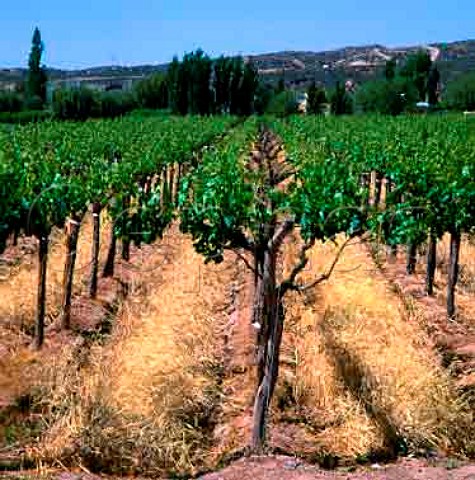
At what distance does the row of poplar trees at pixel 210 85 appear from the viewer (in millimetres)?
95688

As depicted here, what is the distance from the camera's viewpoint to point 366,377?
960 cm

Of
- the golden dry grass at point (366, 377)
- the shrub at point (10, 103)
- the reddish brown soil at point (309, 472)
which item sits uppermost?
the shrub at point (10, 103)

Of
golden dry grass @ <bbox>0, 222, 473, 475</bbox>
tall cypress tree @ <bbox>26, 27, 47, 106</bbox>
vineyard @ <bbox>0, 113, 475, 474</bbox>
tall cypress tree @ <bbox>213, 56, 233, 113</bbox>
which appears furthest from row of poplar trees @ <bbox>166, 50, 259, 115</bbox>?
golden dry grass @ <bbox>0, 222, 473, 475</bbox>

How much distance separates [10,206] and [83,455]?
408 centimetres

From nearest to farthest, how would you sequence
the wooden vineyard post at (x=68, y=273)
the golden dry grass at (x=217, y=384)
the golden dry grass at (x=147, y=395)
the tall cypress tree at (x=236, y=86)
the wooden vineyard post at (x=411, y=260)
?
the golden dry grass at (x=147, y=395), the golden dry grass at (x=217, y=384), the wooden vineyard post at (x=68, y=273), the wooden vineyard post at (x=411, y=260), the tall cypress tree at (x=236, y=86)

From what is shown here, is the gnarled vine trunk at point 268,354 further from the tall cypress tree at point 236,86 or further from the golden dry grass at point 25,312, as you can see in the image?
the tall cypress tree at point 236,86

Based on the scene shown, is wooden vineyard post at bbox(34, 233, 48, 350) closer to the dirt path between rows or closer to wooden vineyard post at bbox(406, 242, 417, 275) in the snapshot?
the dirt path between rows

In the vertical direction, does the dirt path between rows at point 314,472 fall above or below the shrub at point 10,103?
below

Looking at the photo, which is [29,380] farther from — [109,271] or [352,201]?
[109,271]

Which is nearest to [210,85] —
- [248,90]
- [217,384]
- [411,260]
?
[248,90]

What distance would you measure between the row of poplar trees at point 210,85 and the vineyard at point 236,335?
81.2m

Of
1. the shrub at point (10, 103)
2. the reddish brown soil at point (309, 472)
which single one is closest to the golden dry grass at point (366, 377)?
the reddish brown soil at point (309, 472)

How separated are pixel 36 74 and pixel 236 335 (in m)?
85.5

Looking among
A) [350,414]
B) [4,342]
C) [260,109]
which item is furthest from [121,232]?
[260,109]
